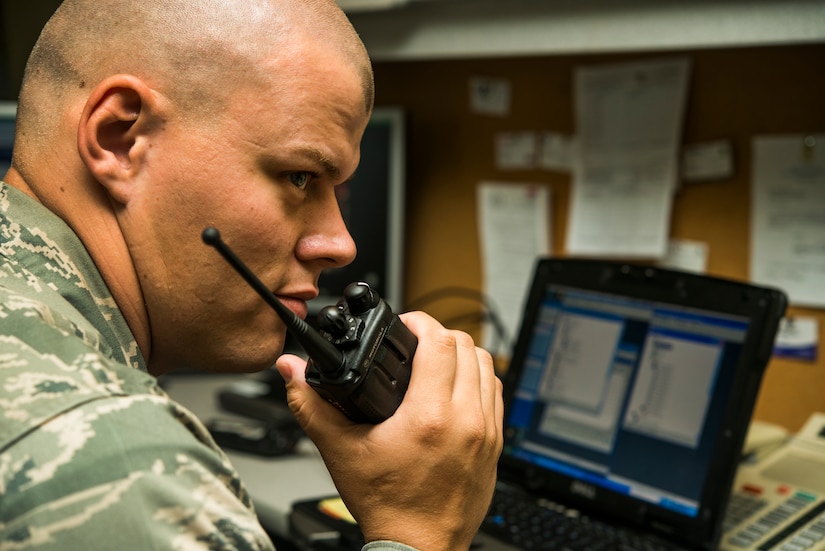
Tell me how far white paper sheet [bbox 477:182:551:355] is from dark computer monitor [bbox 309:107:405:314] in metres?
0.17

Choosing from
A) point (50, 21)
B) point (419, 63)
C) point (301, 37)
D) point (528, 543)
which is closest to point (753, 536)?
point (528, 543)

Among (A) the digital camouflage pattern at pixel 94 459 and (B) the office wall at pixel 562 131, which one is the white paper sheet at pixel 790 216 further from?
(A) the digital camouflage pattern at pixel 94 459

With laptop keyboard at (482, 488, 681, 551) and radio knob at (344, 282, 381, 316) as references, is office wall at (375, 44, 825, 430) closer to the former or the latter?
laptop keyboard at (482, 488, 681, 551)

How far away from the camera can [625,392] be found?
1.09 m

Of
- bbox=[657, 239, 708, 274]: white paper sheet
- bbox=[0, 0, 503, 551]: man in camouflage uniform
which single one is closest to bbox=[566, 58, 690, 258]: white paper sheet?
bbox=[657, 239, 708, 274]: white paper sheet

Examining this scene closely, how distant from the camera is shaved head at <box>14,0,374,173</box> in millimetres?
695

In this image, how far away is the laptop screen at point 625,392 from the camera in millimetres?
1006

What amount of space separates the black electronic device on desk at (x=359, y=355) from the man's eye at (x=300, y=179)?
10cm

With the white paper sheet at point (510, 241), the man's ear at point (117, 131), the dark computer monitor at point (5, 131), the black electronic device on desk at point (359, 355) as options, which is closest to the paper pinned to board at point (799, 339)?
the white paper sheet at point (510, 241)

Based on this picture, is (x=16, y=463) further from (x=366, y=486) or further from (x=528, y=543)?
(x=528, y=543)

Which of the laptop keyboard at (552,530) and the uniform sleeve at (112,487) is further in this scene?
the laptop keyboard at (552,530)

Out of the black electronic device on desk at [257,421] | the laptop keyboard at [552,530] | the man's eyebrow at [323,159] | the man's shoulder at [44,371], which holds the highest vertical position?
the man's eyebrow at [323,159]

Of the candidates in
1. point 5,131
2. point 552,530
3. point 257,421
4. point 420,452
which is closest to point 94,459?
point 420,452

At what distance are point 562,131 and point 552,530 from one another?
0.75 metres
